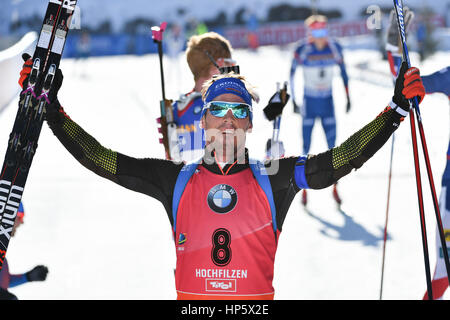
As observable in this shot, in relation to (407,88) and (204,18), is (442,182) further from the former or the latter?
(204,18)

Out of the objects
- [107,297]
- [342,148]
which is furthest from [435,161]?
[342,148]

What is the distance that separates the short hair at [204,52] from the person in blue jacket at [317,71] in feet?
14.1

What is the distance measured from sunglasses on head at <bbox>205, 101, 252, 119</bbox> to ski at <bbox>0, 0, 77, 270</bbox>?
79cm

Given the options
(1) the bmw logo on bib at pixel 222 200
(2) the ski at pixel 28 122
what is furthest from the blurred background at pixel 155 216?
(1) the bmw logo on bib at pixel 222 200

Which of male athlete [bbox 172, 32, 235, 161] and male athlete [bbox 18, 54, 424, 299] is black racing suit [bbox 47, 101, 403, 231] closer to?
male athlete [bbox 18, 54, 424, 299]

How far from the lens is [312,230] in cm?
794

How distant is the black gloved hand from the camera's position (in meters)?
3.32

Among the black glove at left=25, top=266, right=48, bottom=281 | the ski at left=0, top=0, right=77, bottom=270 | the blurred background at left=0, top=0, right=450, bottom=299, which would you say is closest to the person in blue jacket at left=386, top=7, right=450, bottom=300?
the blurred background at left=0, top=0, right=450, bottom=299

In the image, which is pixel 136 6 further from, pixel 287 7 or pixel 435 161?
pixel 435 161

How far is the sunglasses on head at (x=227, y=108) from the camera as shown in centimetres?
343

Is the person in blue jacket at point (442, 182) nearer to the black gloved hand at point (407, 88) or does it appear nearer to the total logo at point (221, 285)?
the black gloved hand at point (407, 88)

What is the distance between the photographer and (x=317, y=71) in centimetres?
972

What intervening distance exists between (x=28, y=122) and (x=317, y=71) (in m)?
6.76

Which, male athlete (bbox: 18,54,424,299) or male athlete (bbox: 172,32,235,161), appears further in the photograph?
male athlete (bbox: 172,32,235,161)
